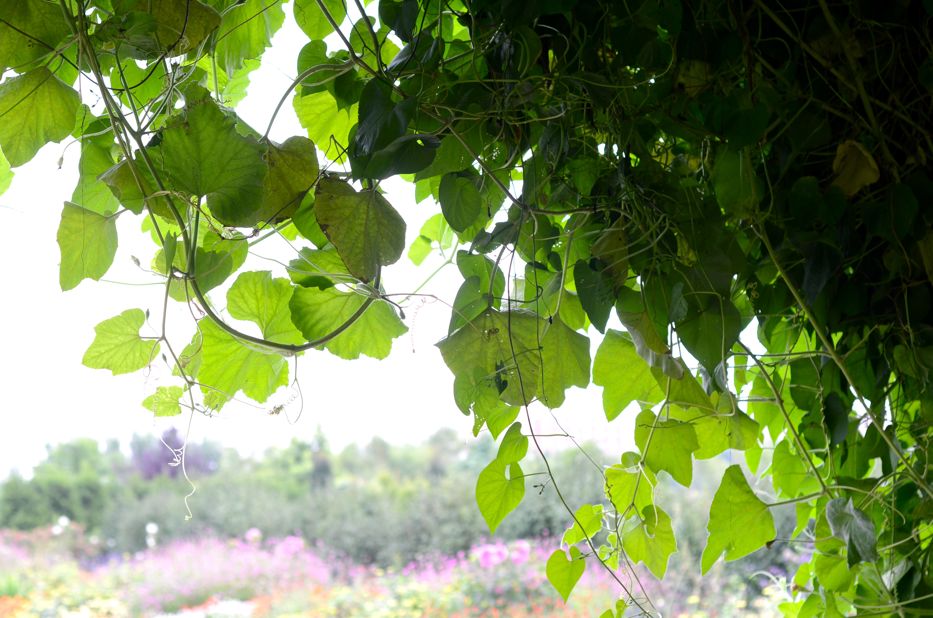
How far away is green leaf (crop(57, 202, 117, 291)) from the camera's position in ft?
1.19

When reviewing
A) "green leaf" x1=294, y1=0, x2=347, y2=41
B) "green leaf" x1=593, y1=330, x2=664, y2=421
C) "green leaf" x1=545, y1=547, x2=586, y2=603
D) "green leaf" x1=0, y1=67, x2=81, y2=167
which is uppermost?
"green leaf" x1=294, y1=0, x2=347, y2=41

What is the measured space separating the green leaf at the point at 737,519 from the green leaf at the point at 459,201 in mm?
219

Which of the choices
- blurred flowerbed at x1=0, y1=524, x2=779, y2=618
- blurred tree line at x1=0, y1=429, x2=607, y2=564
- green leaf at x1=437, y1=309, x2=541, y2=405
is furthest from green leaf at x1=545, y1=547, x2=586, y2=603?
blurred tree line at x1=0, y1=429, x2=607, y2=564

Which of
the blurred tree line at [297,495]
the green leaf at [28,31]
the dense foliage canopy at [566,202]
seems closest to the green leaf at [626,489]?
the dense foliage canopy at [566,202]

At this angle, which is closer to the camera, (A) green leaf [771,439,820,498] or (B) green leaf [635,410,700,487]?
(B) green leaf [635,410,700,487]

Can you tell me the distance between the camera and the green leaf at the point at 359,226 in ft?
1.08

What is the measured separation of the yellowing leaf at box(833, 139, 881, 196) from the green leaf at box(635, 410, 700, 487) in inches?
6.1

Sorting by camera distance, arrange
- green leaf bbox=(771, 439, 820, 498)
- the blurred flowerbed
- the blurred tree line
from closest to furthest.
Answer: green leaf bbox=(771, 439, 820, 498)
the blurred flowerbed
the blurred tree line

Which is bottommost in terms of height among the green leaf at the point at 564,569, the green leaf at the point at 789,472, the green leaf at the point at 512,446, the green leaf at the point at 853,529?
the green leaf at the point at 853,529

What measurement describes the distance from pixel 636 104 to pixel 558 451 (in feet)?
13.5

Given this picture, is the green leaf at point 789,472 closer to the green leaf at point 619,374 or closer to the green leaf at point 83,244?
the green leaf at point 619,374

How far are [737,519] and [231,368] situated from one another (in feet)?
0.98

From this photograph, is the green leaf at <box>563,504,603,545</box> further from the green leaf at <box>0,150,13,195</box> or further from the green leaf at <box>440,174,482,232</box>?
the green leaf at <box>0,150,13,195</box>

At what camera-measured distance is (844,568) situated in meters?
0.51
